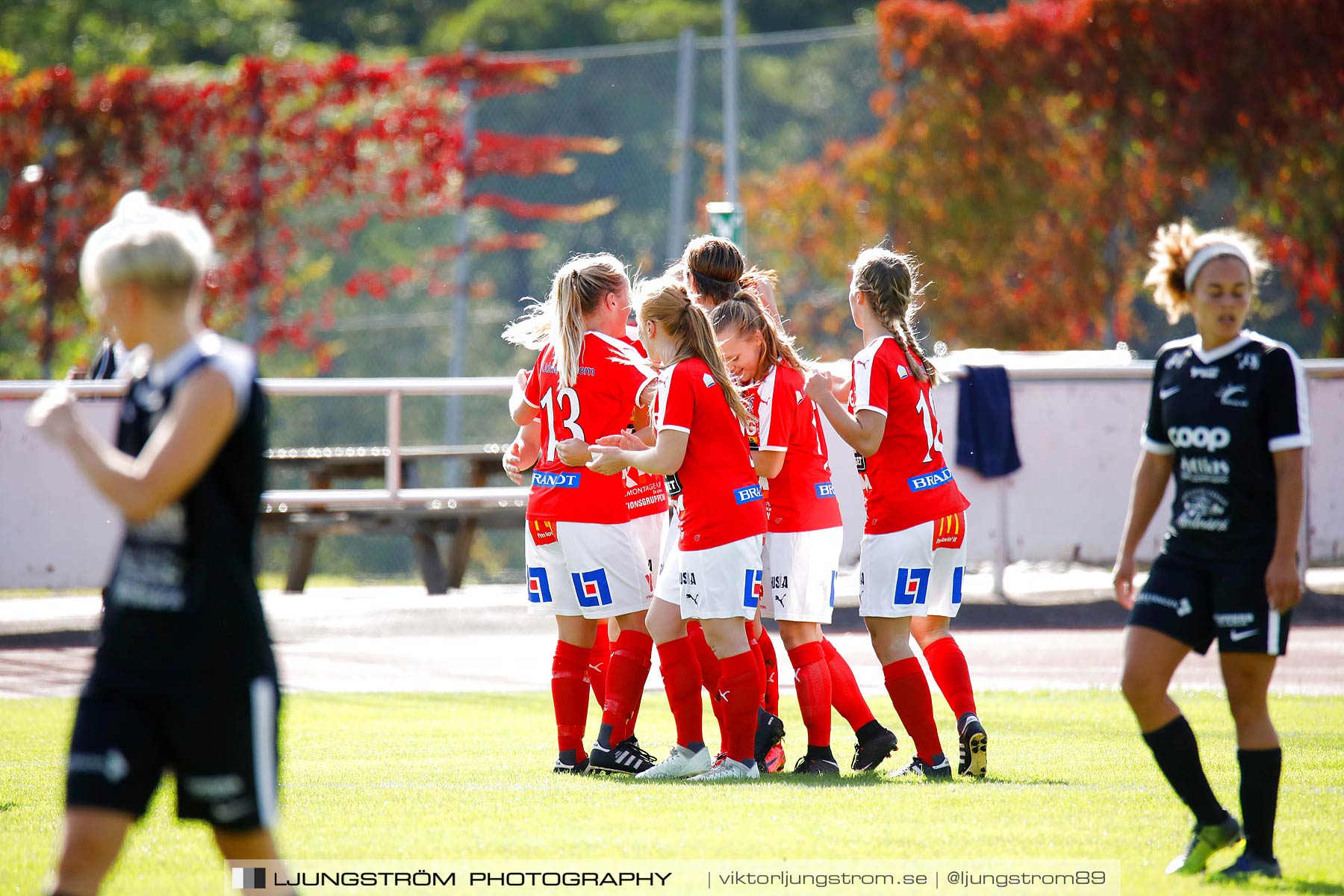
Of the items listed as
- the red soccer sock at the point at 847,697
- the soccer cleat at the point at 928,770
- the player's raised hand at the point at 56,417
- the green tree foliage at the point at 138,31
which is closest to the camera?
the player's raised hand at the point at 56,417

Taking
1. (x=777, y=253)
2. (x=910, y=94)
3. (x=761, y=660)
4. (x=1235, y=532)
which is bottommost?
(x=761, y=660)

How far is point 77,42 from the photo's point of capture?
92.8 ft

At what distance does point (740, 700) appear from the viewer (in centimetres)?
601

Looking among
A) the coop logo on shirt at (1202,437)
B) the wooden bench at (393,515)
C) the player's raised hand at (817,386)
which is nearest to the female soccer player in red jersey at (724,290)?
the player's raised hand at (817,386)

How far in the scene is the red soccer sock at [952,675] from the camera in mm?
6242

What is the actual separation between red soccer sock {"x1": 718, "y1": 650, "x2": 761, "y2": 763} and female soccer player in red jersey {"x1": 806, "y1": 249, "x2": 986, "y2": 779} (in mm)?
530

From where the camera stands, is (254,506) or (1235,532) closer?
(254,506)

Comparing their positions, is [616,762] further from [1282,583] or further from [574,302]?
[1282,583]

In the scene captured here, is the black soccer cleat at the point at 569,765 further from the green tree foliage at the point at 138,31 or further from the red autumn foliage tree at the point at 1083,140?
the green tree foliage at the point at 138,31

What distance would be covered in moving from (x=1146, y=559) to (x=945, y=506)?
803 cm

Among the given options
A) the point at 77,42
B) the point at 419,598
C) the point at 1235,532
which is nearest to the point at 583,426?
the point at 1235,532

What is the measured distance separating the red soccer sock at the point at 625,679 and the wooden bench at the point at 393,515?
7.57 metres

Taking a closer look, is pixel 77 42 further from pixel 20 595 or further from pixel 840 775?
pixel 840 775

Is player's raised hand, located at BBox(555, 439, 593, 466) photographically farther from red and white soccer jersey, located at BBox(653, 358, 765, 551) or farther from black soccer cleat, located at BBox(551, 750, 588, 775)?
black soccer cleat, located at BBox(551, 750, 588, 775)
